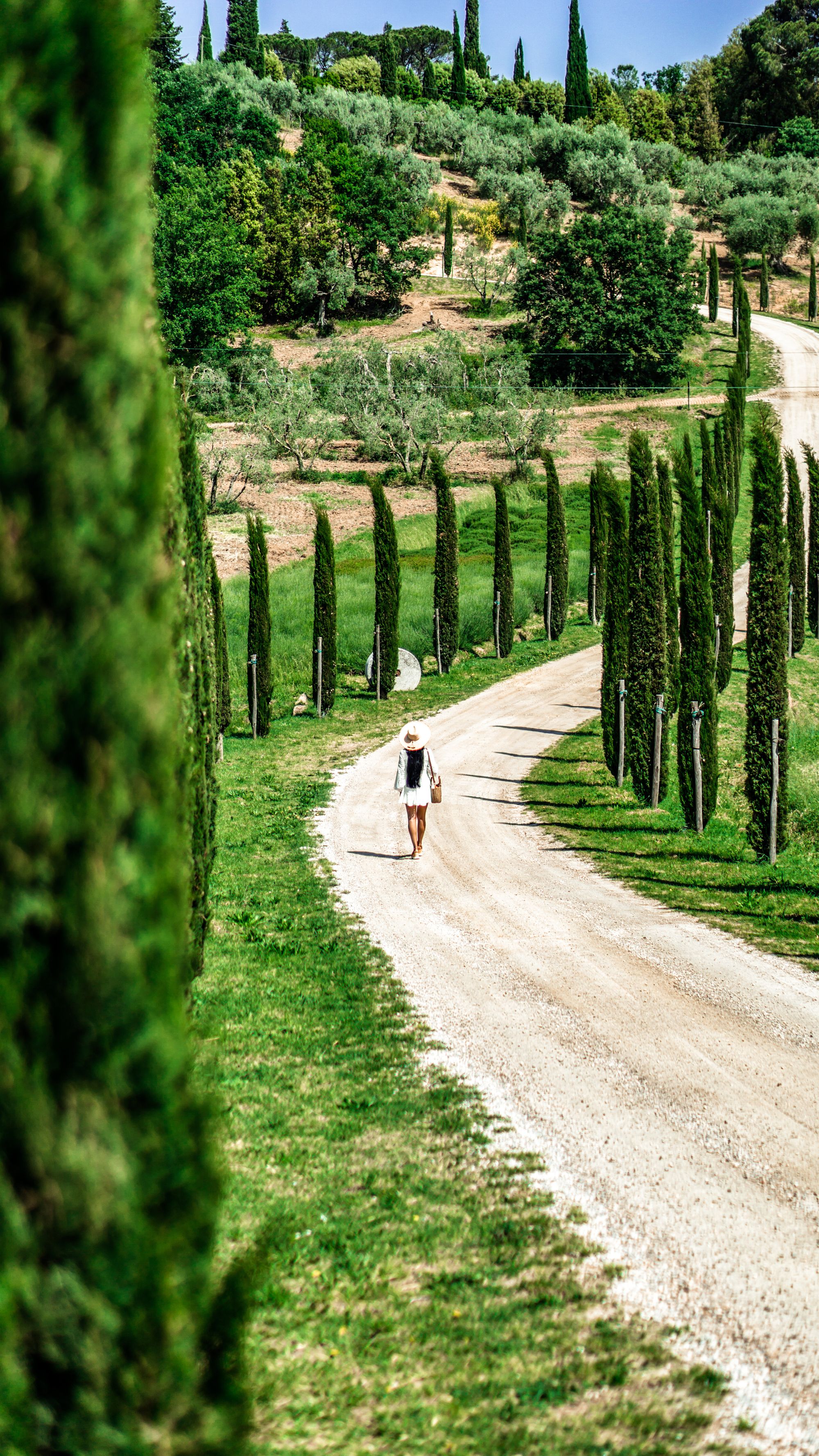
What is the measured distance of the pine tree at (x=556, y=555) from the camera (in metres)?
35.9

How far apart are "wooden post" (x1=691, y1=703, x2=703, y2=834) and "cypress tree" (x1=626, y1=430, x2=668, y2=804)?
0.99 meters

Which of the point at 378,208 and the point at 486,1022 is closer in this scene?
the point at 486,1022

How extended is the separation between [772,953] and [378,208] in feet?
261

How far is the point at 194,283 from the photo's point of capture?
60406mm

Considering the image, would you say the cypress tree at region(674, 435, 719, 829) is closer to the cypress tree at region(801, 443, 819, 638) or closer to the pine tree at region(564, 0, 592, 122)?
the cypress tree at region(801, 443, 819, 638)

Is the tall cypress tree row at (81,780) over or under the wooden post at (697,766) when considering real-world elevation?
over

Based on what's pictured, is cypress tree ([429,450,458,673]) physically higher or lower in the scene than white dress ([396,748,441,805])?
higher

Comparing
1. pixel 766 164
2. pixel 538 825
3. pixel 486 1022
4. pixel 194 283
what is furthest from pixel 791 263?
pixel 486 1022

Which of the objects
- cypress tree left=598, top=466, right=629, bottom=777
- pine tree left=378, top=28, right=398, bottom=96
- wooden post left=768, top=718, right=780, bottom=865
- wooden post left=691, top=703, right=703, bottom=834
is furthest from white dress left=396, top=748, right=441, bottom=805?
pine tree left=378, top=28, right=398, bottom=96

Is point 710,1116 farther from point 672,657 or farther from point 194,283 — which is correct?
point 194,283

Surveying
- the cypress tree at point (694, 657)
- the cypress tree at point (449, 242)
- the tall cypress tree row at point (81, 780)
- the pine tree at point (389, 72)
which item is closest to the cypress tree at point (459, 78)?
the pine tree at point (389, 72)

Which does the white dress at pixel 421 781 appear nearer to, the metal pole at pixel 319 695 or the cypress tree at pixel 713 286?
the metal pole at pixel 319 695

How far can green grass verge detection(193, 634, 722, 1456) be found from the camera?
3.73 metres

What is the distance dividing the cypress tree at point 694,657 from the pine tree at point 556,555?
14676 mm
